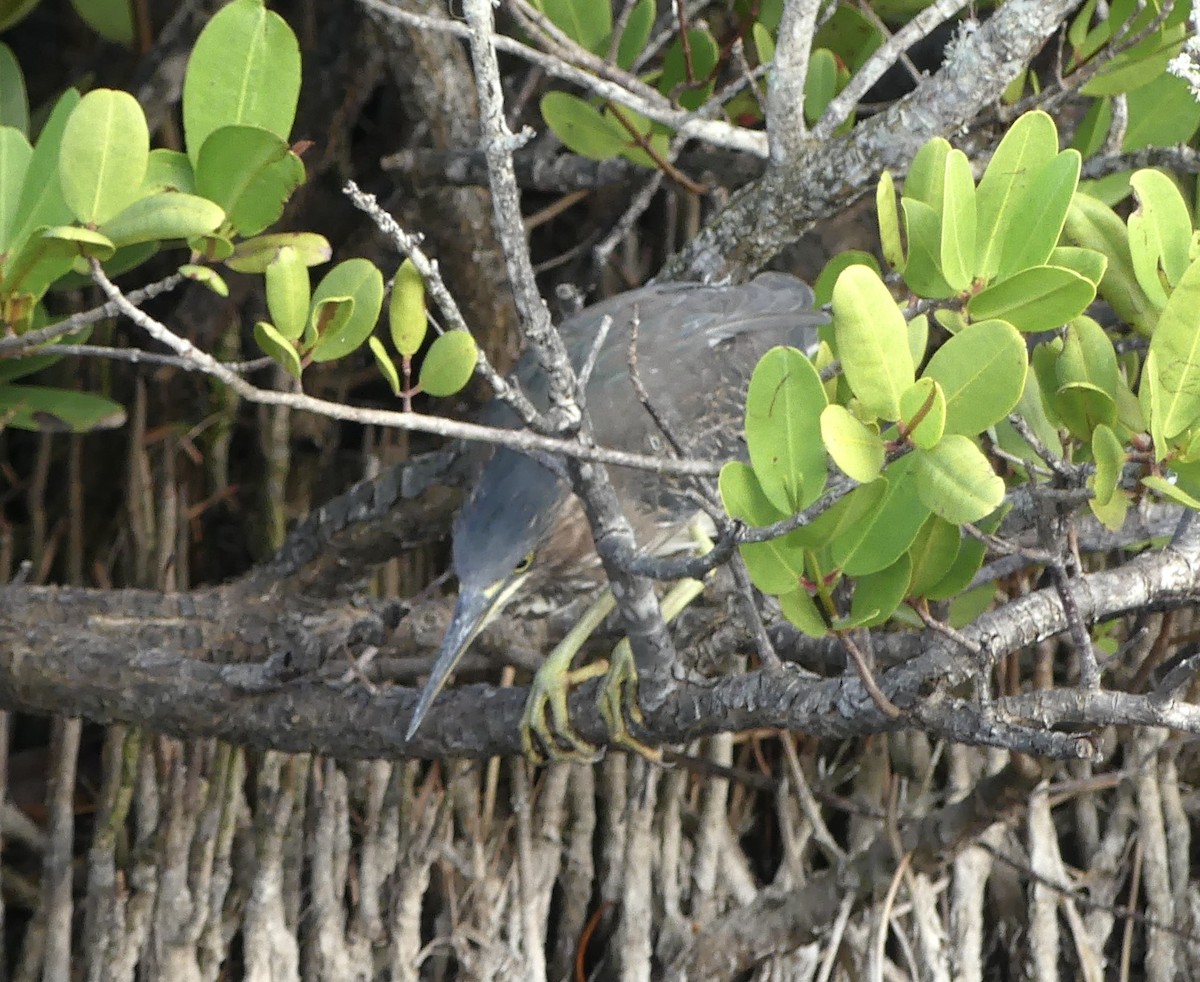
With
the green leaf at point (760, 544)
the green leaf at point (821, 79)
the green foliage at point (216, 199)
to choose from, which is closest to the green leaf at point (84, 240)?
the green foliage at point (216, 199)

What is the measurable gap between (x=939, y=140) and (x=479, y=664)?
113 cm

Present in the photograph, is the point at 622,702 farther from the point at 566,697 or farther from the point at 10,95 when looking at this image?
the point at 10,95

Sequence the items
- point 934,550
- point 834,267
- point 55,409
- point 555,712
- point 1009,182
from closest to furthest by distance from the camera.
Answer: point 1009,182
point 934,550
point 834,267
point 555,712
point 55,409

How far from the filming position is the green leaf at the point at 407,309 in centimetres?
112

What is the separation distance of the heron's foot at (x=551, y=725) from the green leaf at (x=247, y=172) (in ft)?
→ 2.16

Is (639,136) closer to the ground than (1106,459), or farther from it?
farther from it

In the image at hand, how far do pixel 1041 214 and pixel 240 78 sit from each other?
64 centimetres

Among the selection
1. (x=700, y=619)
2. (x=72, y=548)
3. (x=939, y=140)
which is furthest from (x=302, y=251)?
(x=72, y=548)

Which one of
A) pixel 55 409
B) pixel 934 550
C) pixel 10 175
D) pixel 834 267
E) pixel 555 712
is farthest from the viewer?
pixel 55 409

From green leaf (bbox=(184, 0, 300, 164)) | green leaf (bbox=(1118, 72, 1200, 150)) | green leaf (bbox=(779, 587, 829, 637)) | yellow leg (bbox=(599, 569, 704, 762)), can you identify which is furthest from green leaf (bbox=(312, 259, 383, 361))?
green leaf (bbox=(1118, 72, 1200, 150))

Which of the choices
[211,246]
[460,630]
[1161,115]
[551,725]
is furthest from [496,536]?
[1161,115]

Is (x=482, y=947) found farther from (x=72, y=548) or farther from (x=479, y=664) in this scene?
(x=72, y=548)

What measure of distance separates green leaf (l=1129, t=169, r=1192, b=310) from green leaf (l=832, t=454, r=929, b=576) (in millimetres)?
226

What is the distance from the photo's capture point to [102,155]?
1084 millimetres
